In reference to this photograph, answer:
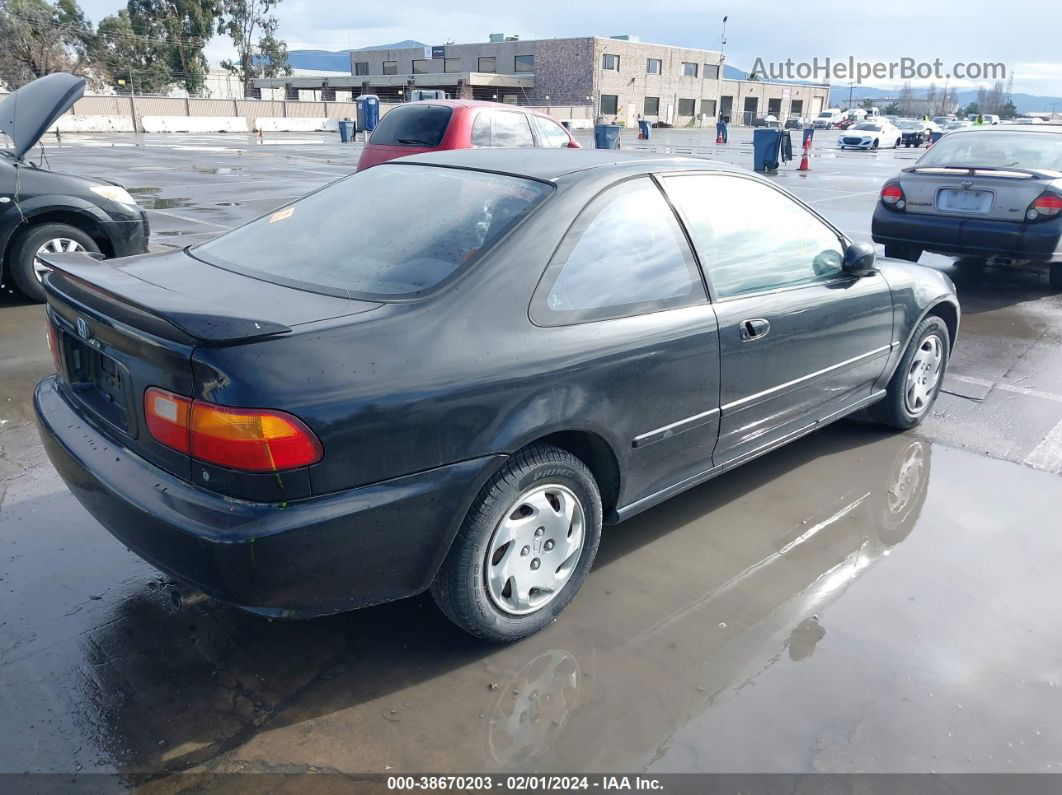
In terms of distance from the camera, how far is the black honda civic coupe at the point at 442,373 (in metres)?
2.23

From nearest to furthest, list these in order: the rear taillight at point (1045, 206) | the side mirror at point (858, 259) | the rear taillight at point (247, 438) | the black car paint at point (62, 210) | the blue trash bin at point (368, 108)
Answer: the rear taillight at point (247, 438) < the side mirror at point (858, 259) < the black car paint at point (62, 210) < the rear taillight at point (1045, 206) < the blue trash bin at point (368, 108)

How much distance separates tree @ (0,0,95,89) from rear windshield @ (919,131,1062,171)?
164 ft

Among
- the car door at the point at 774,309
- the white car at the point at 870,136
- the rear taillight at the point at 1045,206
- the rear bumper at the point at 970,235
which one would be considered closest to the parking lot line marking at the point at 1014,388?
the car door at the point at 774,309

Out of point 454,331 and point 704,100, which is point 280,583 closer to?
point 454,331

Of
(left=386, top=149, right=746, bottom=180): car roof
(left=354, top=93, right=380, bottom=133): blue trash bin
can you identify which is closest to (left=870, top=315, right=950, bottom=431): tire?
(left=386, top=149, right=746, bottom=180): car roof

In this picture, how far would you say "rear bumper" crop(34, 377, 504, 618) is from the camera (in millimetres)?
2195

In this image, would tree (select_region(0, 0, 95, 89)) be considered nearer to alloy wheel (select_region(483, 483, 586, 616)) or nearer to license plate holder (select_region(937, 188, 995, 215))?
license plate holder (select_region(937, 188, 995, 215))

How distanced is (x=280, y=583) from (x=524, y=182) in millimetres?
1644

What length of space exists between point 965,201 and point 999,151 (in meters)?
0.87

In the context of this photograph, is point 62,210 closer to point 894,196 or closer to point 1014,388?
point 1014,388

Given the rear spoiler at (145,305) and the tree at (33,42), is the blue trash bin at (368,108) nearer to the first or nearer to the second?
the tree at (33,42)

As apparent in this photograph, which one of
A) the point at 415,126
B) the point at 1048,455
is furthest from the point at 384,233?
the point at 415,126

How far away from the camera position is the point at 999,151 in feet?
26.9

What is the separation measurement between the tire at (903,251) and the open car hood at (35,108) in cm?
731
